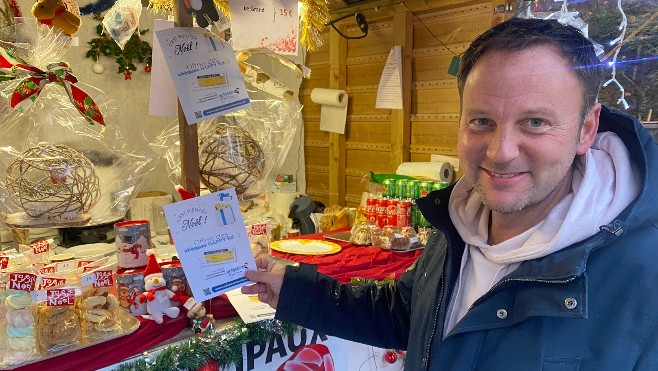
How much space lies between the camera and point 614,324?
2.49ft

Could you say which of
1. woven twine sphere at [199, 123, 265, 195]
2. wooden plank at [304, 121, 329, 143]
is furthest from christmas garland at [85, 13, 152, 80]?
woven twine sphere at [199, 123, 265, 195]

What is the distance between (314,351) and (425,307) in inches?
23.5

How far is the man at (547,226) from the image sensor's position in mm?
770

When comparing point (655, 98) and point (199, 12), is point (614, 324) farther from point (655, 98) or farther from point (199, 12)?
point (655, 98)

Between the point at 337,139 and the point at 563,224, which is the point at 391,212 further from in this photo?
the point at 337,139

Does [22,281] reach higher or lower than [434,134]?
lower

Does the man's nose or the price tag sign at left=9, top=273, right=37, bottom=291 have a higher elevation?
the man's nose

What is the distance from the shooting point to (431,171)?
9.57ft

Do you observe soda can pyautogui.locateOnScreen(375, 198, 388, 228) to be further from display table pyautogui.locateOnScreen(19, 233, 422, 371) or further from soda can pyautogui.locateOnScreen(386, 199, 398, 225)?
display table pyautogui.locateOnScreen(19, 233, 422, 371)

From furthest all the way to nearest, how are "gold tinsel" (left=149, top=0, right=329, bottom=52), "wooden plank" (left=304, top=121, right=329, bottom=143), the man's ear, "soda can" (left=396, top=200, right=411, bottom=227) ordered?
"wooden plank" (left=304, top=121, right=329, bottom=143)
"soda can" (left=396, top=200, right=411, bottom=227)
"gold tinsel" (left=149, top=0, right=329, bottom=52)
the man's ear

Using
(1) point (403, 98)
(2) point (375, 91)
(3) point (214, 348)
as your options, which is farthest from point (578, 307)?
(2) point (375, 91)

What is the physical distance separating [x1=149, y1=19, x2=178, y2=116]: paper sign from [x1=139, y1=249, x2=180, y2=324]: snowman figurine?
1.43 ft

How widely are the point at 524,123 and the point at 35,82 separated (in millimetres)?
1090

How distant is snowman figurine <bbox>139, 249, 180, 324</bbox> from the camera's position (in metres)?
1.25
